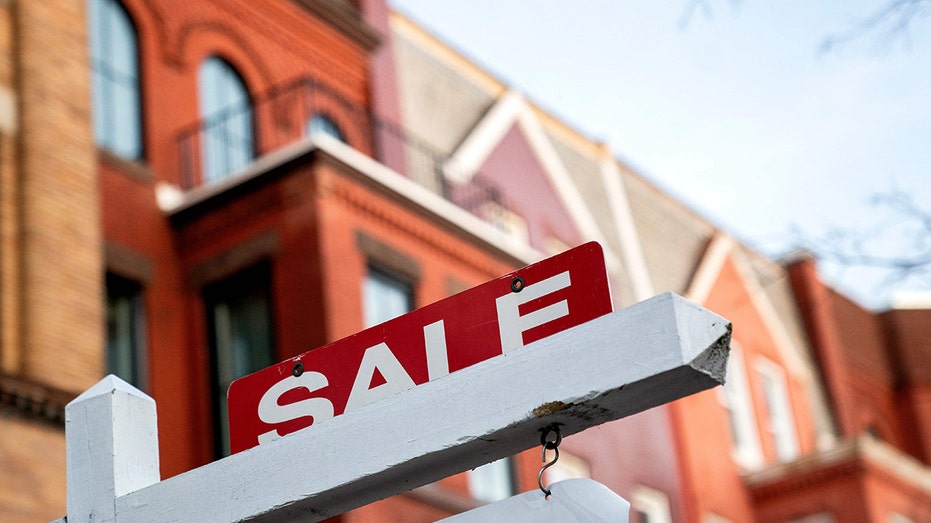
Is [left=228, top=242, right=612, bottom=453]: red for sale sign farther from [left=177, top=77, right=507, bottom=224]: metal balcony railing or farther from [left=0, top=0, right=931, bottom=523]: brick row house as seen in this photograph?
[left=177, top=77, right=507, bottom=224]: metal balcony railing

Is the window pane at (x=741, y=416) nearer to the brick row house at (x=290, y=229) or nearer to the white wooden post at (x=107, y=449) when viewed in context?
the brick row house at (x=290, y=229)

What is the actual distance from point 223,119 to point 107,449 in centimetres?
1389

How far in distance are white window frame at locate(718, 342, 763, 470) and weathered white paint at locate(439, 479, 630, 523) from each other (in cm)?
2474

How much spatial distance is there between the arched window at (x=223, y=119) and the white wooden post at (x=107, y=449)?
518 inches

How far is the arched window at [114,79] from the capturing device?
1658 centimetres

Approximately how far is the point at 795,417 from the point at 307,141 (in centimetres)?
1741

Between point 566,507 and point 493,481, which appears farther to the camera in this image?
point 493,481

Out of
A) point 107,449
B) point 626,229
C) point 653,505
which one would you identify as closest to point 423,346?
point 107,449

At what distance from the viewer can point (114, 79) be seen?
16.9 m

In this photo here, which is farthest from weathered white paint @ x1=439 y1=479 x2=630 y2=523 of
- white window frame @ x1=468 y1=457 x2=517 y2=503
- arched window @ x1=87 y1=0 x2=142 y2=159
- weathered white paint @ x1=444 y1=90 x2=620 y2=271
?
weathered white paint @ x1=444 y1=90 x2=620 y2=271

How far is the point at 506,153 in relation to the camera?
80.5 feet

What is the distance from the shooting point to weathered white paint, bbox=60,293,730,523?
368cm

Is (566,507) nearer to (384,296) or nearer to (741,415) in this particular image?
(384,296)

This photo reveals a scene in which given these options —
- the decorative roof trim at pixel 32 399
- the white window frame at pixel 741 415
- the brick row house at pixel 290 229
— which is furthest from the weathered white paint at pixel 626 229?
the decorative roof trim at pixel 32 399
